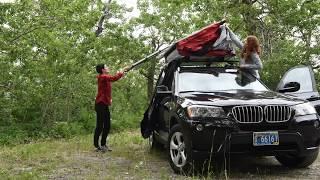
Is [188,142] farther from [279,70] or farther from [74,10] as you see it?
[279,70]

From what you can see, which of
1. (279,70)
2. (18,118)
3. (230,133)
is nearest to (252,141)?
(230,133)

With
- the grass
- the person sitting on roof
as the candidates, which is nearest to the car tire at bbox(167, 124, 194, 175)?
the grass

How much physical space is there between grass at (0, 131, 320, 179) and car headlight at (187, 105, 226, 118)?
85 centimetres

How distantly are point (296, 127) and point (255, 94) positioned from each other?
0.92 metres

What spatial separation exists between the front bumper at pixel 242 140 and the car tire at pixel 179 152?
0.57 ft

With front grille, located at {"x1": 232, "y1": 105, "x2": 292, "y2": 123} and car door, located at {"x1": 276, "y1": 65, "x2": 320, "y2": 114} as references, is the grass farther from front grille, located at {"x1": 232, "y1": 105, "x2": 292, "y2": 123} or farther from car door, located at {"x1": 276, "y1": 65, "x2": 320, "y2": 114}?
car door, located at {"x1": 276, "y1": 65, "x2": 320, "y2": 114}

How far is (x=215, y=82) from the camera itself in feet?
27.3

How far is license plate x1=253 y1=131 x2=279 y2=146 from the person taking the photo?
6763mm

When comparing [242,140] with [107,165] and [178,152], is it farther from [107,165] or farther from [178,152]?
[107,165]

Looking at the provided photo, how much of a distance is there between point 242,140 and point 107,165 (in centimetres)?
271

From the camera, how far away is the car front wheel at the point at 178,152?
7043mm

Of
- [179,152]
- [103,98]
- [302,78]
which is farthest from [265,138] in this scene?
[103,98]

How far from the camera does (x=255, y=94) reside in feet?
25.1

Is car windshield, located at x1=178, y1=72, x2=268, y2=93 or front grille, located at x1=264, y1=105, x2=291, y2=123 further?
car windshield, located at x1=178, y1=72, x2=268, y2=93
